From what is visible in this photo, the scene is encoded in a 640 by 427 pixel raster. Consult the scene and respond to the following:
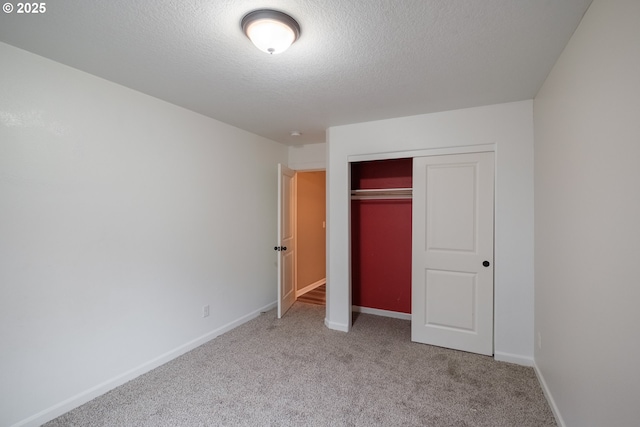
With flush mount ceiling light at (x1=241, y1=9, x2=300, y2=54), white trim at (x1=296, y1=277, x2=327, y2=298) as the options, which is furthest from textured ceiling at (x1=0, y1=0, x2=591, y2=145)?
white trim at (x1=296, y1=277, x2=327, y2=298)

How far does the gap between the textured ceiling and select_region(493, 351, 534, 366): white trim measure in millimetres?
2403

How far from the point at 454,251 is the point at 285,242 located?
2.18 m

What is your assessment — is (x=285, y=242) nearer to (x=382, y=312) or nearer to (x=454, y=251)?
(x=382, y=312)

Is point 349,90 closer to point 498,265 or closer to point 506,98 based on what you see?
point 506,98

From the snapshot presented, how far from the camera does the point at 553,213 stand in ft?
6.81

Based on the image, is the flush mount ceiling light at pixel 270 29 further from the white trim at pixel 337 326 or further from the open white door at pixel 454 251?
the white trim at pixel 337 326

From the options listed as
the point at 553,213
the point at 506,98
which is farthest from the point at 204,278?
the point at 506,98

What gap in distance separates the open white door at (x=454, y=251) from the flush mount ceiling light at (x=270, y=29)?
6.57ft

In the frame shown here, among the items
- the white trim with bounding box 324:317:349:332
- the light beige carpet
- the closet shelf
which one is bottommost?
the light beige carpet

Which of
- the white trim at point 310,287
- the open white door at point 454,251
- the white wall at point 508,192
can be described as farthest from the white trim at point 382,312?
the white wall at point 508,192

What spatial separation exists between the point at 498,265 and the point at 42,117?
389 cm

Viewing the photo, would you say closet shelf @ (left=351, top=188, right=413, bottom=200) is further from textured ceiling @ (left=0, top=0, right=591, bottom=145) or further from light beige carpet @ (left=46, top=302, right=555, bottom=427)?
light beige carpet @ (left=46, top=302, right=555, bottom=427)

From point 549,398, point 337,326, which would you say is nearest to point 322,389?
point 337,326

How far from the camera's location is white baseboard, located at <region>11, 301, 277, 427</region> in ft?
6.16
